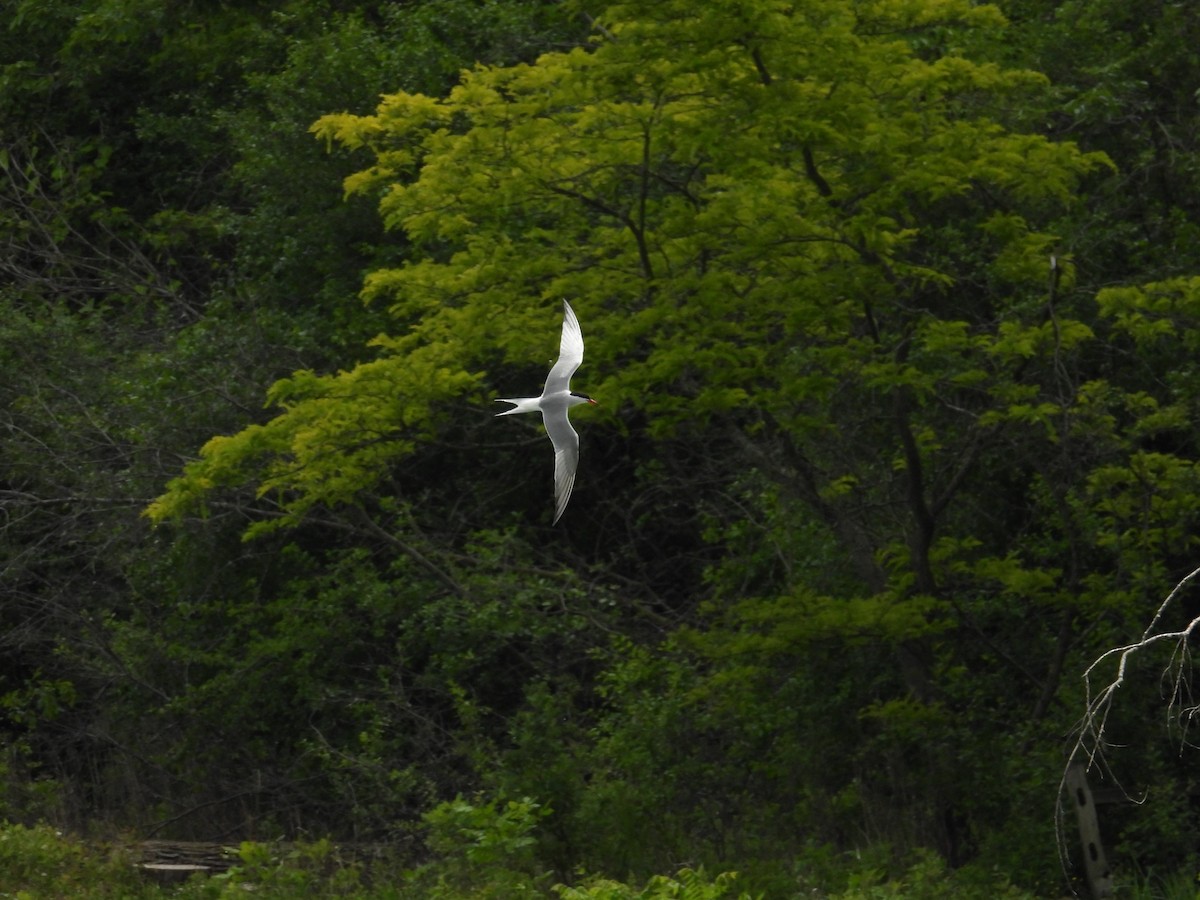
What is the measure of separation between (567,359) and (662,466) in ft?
16.6

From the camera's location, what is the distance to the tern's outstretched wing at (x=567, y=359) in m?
8.60

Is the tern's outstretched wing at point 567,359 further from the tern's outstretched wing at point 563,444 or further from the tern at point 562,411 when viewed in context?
the tern's outstretched wing at point 563,444

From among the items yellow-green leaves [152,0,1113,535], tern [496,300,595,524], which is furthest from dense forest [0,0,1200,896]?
tern [496,300,595,524]

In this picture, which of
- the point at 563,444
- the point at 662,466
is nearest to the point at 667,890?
the point at 563,444

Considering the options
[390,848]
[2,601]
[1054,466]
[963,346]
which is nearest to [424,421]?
[390,848]

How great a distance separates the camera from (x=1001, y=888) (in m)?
8.97

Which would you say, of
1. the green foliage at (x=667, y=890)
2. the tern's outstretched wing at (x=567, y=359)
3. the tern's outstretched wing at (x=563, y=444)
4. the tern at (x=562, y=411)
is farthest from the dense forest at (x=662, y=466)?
the tern's outstretched wing at (x=563, y=444)

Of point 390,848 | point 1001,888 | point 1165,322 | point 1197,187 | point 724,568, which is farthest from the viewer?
point 724,568

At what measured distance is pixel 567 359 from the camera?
28.9ft

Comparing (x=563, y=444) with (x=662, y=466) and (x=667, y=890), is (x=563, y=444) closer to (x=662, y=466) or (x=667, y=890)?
(x=667, y=890)

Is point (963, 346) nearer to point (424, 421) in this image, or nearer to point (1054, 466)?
point (1054, 466)

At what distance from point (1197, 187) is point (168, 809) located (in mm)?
8479

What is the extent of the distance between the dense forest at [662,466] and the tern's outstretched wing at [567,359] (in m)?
1.08

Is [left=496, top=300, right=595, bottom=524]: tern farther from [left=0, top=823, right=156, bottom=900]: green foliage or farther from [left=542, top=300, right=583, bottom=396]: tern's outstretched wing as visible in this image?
[left=0, top=823, right=156, bottom=900]: green foliage
